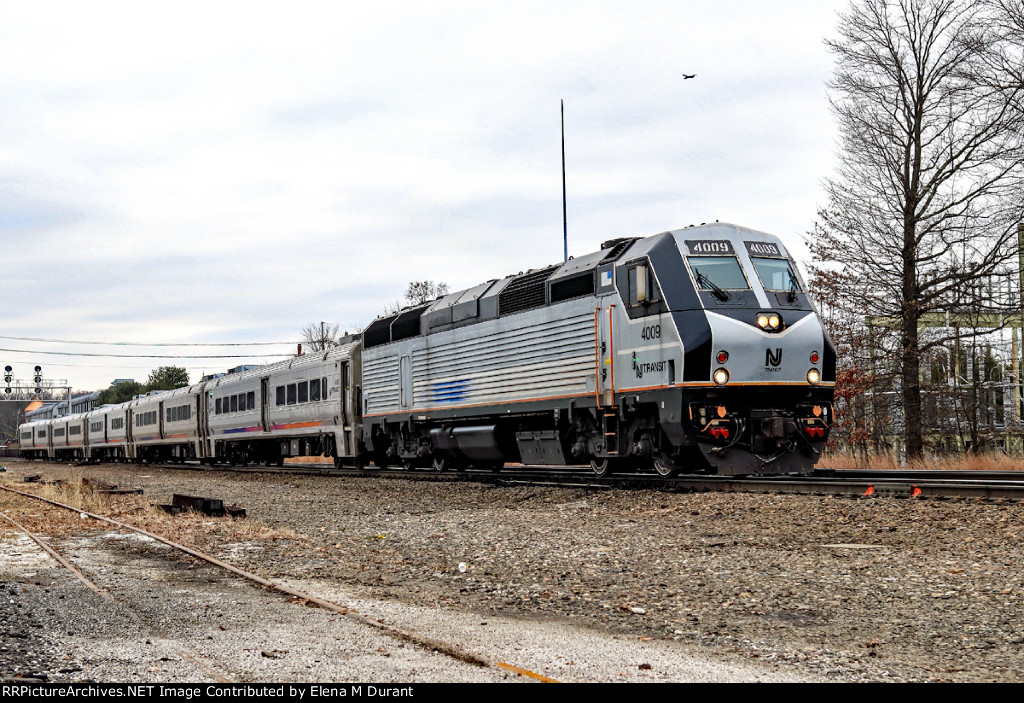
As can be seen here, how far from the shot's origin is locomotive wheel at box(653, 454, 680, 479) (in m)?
15.4

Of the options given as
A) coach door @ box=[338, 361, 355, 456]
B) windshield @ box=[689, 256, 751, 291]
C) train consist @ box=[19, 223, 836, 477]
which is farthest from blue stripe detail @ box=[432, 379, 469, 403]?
windshield @ box=[689, 256, 751, 291]

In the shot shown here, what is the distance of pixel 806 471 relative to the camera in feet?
50.1

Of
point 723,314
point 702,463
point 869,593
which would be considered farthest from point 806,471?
point 869,593

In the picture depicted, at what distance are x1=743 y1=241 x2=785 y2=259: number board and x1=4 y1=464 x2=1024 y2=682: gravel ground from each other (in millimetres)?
4212

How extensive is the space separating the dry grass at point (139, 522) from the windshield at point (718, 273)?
712cm

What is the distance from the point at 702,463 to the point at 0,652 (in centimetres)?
1106

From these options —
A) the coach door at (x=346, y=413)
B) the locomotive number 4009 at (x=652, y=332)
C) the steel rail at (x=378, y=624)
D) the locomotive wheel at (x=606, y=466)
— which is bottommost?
the steel rail at (x=378, y=624)

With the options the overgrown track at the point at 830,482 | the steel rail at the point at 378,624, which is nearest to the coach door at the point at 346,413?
the overgrown track at the point at 830,482

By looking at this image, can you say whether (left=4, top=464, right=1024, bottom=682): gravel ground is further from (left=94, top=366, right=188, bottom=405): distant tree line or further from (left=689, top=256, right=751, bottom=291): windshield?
(left=94, top=366, right=188, bottom=405): distant tree line

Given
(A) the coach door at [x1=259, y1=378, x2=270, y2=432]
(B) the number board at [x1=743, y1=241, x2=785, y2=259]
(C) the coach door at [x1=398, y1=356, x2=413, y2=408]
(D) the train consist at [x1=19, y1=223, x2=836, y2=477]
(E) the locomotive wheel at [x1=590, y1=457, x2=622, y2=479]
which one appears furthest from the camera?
(A) the coach door at [x1=259, y1=378, x2=270, y2=432]

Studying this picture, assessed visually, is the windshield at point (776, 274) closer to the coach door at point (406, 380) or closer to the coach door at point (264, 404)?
the coach door at point (406, 380)

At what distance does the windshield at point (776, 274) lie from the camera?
15.4 m

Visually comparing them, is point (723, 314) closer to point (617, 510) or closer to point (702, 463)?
point (702, 463)

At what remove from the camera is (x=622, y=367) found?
52.3 ft
